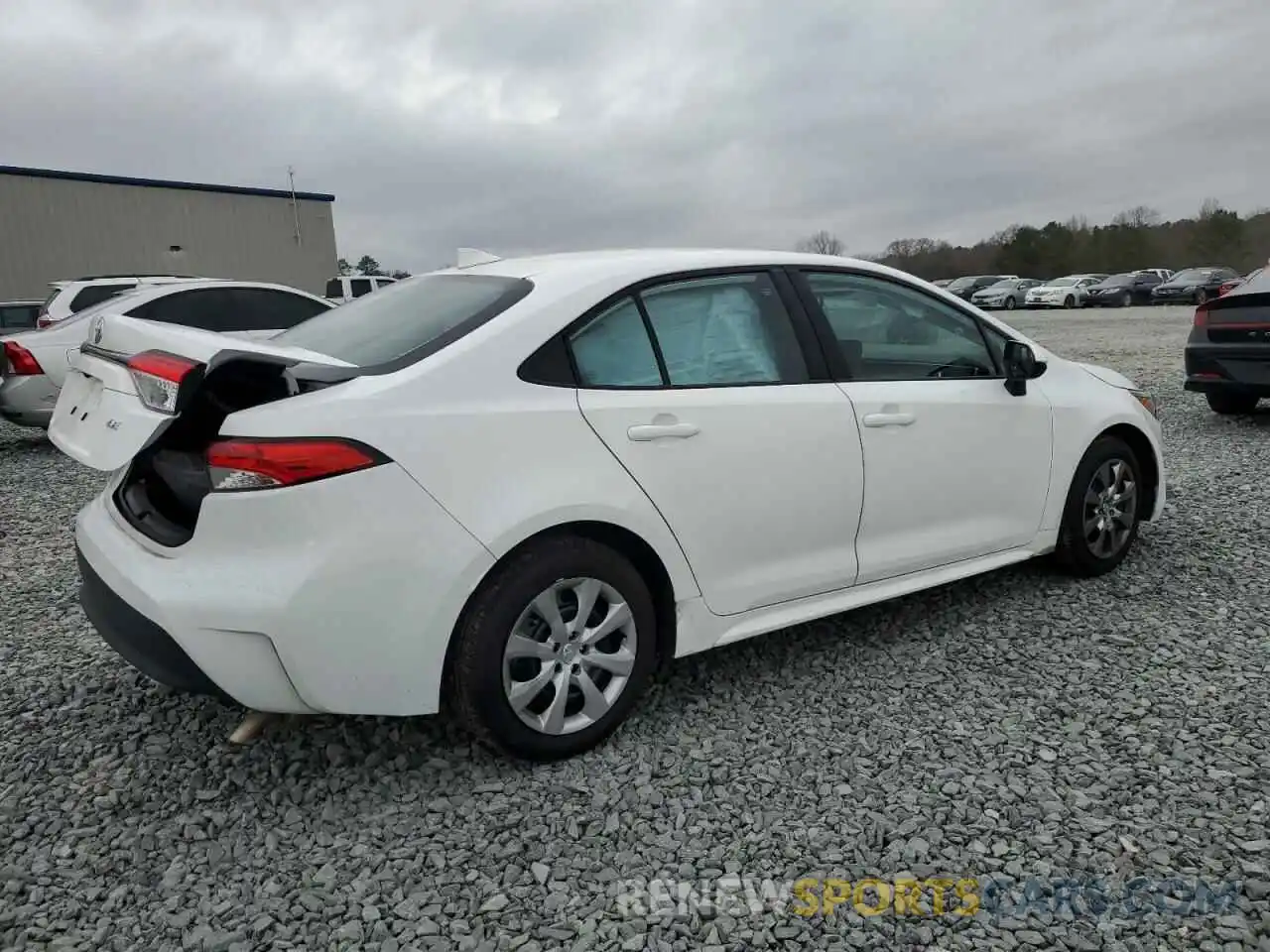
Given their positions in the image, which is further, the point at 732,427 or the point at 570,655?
the point at 732,427

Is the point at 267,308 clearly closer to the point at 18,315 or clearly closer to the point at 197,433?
the point at 197,433

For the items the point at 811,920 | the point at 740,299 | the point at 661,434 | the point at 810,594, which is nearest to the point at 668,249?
the point at 740,299

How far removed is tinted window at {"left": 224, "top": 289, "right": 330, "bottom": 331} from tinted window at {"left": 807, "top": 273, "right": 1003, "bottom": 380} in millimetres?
6236

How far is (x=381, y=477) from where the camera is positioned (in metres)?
2.35

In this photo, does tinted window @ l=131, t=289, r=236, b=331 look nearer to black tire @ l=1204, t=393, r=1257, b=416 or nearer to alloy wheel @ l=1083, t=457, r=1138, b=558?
alloy wheel @ l=1083, t=457, r=1138, b=558

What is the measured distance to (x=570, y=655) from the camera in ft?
8.85

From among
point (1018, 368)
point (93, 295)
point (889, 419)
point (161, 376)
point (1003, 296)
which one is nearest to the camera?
point (161, 376)

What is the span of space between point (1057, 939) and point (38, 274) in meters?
28.1

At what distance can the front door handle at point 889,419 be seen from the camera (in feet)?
10.7

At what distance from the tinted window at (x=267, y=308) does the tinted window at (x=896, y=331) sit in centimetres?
624

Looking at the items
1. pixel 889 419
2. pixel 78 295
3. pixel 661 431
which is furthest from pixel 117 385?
pixel 78 295

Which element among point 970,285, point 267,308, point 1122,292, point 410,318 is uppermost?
Answer: point 970,285

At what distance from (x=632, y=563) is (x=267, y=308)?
22.8 feet

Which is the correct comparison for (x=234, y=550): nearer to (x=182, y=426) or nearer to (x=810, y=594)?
(x=182, y=426)
